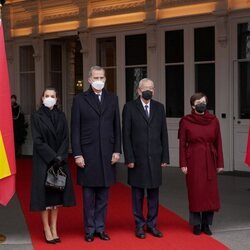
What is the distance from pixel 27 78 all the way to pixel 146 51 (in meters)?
4.13

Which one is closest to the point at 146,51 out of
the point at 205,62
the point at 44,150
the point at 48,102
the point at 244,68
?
the point at 205,62

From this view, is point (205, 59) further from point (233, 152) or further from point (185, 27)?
point (233, 152)

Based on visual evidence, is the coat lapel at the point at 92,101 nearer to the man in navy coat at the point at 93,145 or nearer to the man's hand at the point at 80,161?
the man in navy coat at the point at 93,145

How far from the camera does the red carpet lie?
5.91m

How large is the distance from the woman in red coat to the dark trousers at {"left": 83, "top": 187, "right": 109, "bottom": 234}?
0.98 m

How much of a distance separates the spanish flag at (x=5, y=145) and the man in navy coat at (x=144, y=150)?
4.11 feet

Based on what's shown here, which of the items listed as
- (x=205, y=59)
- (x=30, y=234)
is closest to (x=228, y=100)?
(x=205, y=59)

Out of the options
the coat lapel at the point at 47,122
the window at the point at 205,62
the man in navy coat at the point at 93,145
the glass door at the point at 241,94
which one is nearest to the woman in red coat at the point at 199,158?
the man in navy coat at the point at 93,145

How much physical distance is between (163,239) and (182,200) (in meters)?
2.26

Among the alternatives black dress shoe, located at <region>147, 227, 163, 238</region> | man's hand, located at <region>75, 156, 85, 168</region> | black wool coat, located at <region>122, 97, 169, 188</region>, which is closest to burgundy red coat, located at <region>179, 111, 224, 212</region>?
black wool coat, located at <region>122, 97, 169, 188</region>

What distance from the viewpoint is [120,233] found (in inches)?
253

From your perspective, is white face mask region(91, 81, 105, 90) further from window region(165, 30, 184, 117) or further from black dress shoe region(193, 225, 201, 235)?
window region(165, 30, 184, 117)

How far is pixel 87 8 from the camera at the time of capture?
1331 cm

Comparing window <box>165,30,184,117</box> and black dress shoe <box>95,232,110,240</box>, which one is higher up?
window <box>165,30,184,117</box>
